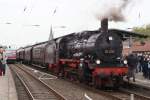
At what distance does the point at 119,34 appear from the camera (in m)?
22.4

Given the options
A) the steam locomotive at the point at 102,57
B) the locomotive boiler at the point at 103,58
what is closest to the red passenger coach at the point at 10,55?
the steam locomotive at the point at 102,57

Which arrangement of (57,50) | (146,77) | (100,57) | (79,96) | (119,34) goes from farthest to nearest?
(57,50) → (146,77) → (119,34) → (100,57) → (79,96)

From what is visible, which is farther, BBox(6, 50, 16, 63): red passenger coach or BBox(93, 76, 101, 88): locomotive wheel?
BBox(6, 50, 16, 63): red passenger coach

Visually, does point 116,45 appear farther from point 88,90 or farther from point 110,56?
point 88,90

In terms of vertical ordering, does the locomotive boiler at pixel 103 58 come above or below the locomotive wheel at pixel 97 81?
above

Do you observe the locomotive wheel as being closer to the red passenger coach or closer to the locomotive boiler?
the locomotive boiler

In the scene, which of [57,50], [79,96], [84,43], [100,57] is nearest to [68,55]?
[57,50]

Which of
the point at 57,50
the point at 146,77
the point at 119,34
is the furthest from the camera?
the point at 57,50

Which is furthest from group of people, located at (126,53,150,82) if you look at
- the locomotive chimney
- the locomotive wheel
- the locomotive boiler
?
the locomotive chimney

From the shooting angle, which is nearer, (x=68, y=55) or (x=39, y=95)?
(x=39, y=95)

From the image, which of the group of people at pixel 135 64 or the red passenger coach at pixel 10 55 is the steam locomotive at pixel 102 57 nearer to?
the group of people at pixel 135 64

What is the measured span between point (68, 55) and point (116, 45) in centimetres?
730

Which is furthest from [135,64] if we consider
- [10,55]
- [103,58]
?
[10,55]

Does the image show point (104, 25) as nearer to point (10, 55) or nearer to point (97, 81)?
point (97, 81)
